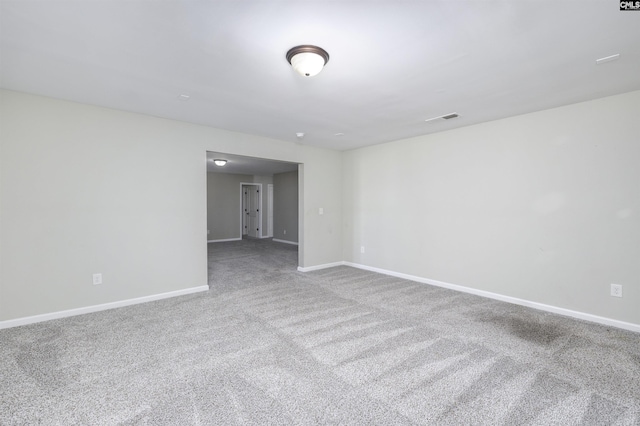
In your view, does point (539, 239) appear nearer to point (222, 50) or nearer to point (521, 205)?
point (521, 205)

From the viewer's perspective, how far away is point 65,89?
113 inches

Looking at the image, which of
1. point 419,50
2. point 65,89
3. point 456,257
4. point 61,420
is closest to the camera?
point 61,420

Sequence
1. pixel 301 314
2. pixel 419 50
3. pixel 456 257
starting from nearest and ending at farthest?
pixel 419 50 → pixel 301 314 → pixel 456 257

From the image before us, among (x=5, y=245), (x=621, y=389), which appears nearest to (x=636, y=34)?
(x=621, y=389)

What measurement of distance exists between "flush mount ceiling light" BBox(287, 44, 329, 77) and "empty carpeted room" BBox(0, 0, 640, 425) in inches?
0.7

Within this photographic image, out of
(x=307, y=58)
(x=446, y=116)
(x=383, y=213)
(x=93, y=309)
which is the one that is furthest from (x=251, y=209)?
(x=307, y=58)

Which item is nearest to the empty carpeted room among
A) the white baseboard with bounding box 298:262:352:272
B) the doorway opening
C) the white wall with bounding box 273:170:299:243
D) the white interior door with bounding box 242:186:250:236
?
the white baseboard with bounding box 298:262:352:272

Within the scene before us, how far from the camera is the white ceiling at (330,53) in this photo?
170 centimetres

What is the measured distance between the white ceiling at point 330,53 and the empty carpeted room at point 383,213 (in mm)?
19

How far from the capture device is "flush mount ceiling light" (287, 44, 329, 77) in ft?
6.70

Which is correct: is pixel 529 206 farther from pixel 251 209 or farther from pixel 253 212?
pixel 251 209

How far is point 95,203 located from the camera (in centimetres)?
335

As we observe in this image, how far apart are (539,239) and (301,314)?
→ 297 centimetres

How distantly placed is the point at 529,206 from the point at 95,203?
518 cm
